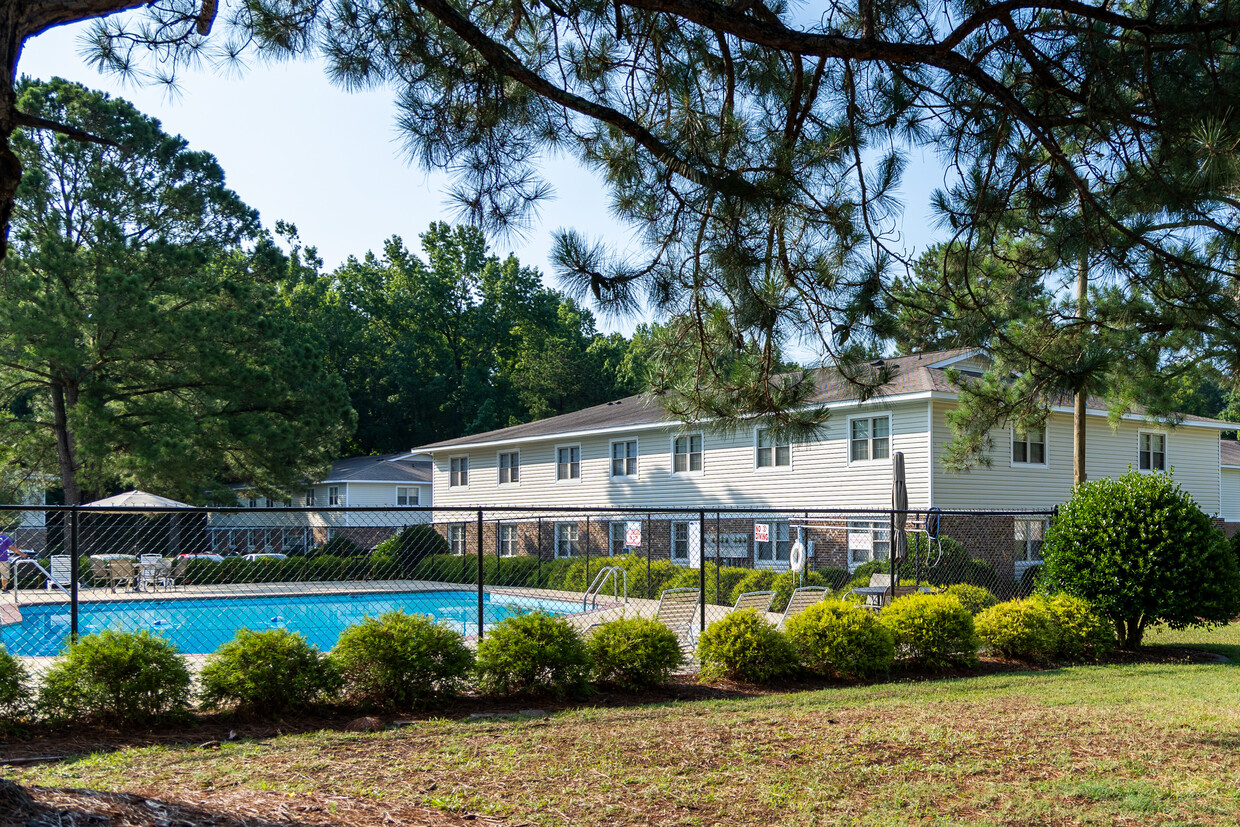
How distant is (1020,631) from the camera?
10.3 metres

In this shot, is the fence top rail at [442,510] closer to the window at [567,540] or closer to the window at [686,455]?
the window at [686,455]

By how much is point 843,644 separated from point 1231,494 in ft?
95.3

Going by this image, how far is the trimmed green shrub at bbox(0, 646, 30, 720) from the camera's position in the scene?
630cm

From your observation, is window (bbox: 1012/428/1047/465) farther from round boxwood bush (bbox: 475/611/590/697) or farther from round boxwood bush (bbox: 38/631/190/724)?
round boxwood bush (bbox: 38/631/190/724)

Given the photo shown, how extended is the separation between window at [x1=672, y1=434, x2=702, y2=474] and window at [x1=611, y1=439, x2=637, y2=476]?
61.2 inches

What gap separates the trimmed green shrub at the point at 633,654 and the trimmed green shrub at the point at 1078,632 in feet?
15.8

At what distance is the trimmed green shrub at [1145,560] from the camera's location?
10977mm

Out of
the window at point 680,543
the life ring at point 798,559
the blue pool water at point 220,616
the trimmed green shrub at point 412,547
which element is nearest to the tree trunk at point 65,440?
the blue pool water at point 220,616

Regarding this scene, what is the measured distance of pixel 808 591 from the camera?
11.6 meters

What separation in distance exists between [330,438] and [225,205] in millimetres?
7565

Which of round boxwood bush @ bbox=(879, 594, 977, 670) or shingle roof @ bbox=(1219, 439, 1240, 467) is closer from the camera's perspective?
round boxwood bush @ bbox=(879, 594, 977, 670)

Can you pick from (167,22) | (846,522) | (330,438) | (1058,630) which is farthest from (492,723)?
(330,438)

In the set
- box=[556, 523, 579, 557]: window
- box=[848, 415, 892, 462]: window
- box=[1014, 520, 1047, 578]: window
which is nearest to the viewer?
box=[848, 415, 892, 462]: window

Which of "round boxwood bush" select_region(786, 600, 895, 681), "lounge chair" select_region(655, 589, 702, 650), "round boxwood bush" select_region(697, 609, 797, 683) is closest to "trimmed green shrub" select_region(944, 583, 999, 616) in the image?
"lounge chair" select_region(655, 589, 702, 650)
